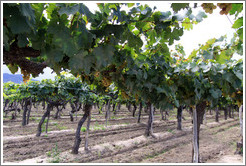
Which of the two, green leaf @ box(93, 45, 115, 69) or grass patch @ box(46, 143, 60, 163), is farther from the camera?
grass patch @ box(46, 143, 60, 163)

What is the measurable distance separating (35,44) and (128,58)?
931 mm

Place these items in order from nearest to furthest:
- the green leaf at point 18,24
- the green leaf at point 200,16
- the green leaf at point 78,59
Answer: the green leaf at point 18,24
the green leaf at point 78,59
the green leaf at point 200,16

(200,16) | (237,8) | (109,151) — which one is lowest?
(109,151)

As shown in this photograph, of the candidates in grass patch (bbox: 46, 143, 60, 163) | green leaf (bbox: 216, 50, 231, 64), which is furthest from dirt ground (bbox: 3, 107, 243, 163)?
green leaf (bbox: 216, 50, 231, 64)

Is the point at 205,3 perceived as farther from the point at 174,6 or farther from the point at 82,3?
the point at 82,3

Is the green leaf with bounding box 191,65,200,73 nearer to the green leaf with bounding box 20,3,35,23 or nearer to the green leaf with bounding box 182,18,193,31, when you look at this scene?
the green leaf with bounding box 182,18,193,31

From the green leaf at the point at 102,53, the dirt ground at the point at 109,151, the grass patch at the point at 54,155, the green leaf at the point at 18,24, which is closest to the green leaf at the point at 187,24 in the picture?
the green leaf at the point at 102,53

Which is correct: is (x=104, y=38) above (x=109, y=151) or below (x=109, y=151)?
above

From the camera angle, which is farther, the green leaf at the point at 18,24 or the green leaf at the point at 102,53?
the green leaf at the point at 102,53

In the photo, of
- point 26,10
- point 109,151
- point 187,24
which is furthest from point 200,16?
point 109,151

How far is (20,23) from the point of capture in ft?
3.05

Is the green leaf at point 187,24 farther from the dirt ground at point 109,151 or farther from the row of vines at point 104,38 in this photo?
the dirt ground at point 109,151

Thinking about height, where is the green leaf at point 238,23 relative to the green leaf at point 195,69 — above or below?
above

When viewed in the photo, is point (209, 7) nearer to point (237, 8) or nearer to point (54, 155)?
point (237, 8)
